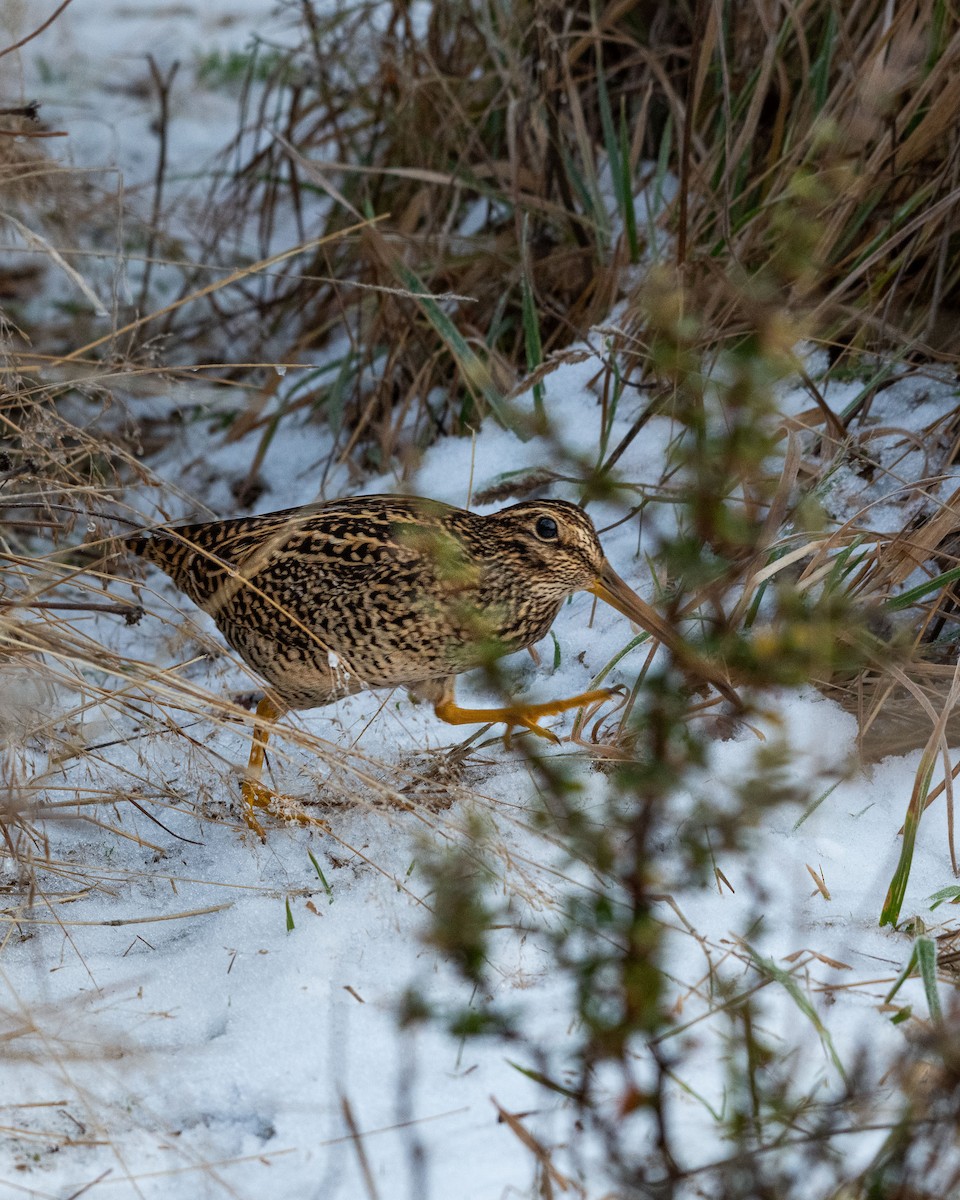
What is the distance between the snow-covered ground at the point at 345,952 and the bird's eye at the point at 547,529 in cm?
45

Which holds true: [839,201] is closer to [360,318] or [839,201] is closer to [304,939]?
[360,318]

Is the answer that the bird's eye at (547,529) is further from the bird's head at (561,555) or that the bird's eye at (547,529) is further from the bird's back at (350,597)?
the bird's back at (350,597)

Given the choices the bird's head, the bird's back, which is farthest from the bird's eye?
the bird's back

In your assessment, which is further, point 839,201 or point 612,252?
point 612,252

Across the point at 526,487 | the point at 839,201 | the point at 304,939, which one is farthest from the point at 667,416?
the point at 304,939

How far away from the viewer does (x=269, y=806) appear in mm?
3371

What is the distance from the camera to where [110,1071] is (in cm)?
247

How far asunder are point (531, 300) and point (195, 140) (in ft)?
10.9

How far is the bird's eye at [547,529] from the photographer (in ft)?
11.6

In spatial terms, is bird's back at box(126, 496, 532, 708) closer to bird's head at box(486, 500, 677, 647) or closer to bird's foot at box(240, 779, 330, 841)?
bird's head at box(486, 500, 677, 647)

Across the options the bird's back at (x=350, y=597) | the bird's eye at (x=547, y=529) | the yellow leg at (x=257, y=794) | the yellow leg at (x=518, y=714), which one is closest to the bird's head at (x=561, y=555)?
the bird's eye at (x=547, y=529)

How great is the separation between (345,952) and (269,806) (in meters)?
0.63

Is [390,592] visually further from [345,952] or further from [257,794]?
[345,952]

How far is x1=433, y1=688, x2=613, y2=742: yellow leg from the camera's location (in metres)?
3.24
